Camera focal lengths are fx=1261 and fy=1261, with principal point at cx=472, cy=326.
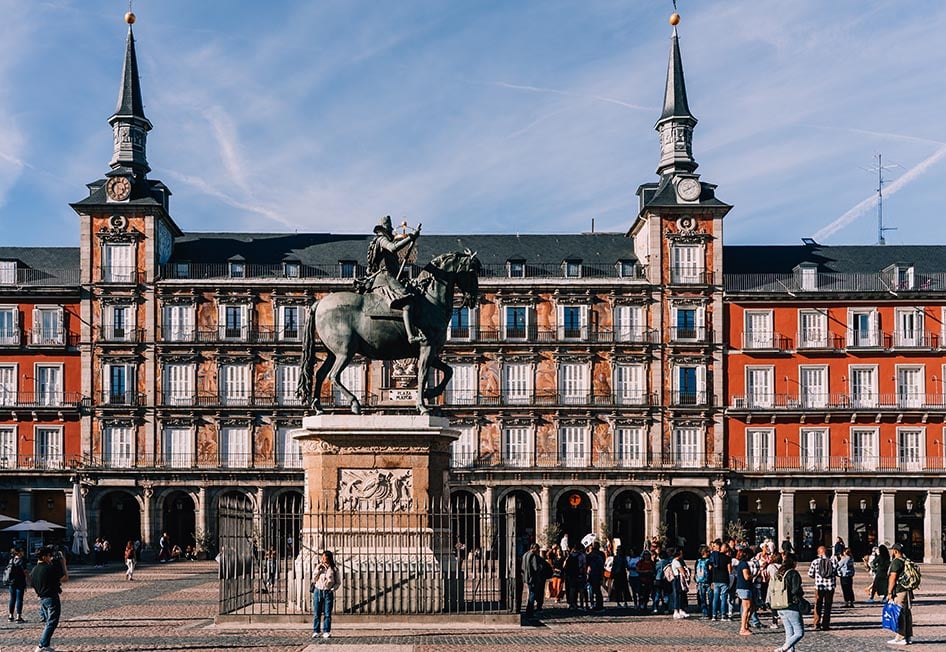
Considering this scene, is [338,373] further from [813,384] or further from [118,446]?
[813,384]

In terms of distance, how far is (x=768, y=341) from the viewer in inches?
2653

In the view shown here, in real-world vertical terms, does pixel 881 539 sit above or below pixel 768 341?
below

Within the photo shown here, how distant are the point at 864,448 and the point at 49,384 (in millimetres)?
43339

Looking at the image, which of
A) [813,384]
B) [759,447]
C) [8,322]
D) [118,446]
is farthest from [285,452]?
[813,384]

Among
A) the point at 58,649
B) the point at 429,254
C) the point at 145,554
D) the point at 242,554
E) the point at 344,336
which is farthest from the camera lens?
the point at 429,254

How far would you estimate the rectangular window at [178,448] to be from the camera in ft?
218

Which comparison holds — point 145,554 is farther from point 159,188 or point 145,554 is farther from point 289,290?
point 159,188

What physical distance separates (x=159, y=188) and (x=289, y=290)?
1199cm

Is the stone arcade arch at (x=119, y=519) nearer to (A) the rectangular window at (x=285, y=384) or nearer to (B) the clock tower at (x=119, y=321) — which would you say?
(B) the clock tower at (x=119, y=321)

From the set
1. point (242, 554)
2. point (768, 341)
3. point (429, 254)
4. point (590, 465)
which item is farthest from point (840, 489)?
point (242, 554)

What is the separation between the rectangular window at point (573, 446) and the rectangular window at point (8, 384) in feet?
95.3

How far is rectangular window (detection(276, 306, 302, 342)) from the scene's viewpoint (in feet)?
221

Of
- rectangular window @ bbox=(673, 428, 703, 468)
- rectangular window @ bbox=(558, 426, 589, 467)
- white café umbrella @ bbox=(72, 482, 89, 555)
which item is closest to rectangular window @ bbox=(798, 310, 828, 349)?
rectangular window @ bbox=(673, 428, 703, 468)

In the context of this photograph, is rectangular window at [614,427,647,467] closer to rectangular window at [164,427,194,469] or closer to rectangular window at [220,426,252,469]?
rectangular window at [220,426,252,469]
